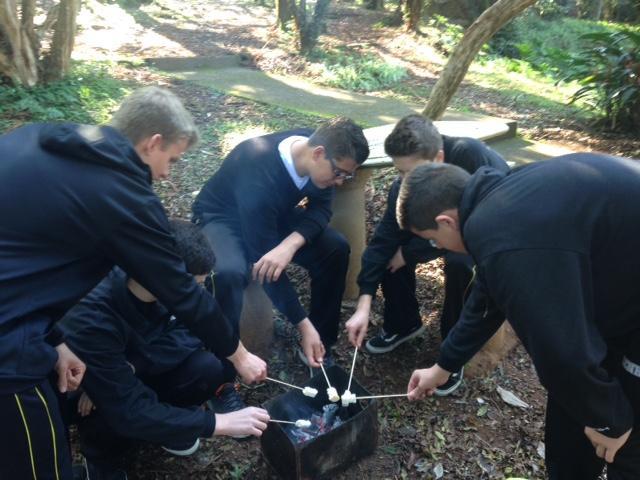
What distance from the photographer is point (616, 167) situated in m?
1.68

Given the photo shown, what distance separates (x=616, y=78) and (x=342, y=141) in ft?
19.9

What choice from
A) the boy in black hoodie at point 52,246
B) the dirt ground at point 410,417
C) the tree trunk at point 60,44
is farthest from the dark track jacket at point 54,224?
the tree trunk at point 60,44

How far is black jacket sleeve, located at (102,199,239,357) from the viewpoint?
1.77m

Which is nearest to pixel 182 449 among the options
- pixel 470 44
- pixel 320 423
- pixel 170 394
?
pixel 170 394

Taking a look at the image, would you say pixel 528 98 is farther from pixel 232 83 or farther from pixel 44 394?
pixel 44 394

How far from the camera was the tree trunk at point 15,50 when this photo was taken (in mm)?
6840

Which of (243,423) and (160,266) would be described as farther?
(243,423)

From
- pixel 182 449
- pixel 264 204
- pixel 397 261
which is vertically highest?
pixel 264 204

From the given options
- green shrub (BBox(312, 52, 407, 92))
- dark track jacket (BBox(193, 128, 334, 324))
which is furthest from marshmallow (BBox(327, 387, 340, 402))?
green shrub (BBox(312, 52, 407, 92))

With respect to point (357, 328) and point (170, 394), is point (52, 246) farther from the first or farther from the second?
point (357, 328)

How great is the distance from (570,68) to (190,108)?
5.97m

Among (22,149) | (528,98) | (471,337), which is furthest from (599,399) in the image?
(528,98)

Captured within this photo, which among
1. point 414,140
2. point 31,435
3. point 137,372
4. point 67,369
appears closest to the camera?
point 31,435

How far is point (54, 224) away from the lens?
5.56 feet
